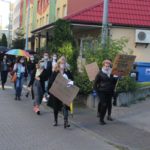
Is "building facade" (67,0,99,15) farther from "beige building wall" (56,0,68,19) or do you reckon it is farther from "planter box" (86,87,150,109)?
"planter box" (86,87,150,109)

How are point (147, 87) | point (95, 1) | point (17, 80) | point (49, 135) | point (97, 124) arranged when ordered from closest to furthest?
1. point (49, 135)
2. point (97, 124)
3. point (147, 87)
4. point (17, 80)
5. point (95, 1)

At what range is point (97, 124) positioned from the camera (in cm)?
1343

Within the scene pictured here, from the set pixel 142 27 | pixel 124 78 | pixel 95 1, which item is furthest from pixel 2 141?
pixel 95 1

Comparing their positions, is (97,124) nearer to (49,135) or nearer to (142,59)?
(49,135)

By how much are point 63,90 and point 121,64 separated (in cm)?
294

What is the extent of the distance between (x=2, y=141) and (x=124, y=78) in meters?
7.51

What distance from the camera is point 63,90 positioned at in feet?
41.7

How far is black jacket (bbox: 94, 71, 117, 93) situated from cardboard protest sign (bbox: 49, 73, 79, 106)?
2.96 feet

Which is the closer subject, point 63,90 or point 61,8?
point 63,90

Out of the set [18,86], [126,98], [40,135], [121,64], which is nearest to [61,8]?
[18,86]

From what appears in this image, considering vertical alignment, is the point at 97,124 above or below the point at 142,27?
below

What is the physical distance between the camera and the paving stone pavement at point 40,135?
10.0m

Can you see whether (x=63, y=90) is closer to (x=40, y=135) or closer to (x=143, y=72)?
(x=40, y=135)

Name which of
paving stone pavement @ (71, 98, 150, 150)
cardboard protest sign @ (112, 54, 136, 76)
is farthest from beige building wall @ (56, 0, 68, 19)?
cardboard protest sign @ (112, 54, 136, 76)
